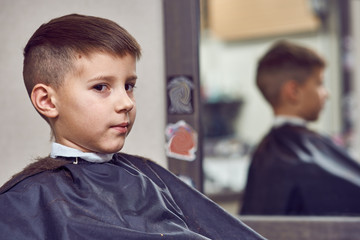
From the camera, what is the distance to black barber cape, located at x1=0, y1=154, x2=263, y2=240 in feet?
3.06

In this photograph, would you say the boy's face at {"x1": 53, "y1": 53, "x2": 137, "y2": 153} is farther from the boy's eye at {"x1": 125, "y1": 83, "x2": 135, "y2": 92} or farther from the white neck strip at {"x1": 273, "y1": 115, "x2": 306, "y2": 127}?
the white neck strip at {"x1": 273, "y1": 115, "x2": 306, "y2": 127}

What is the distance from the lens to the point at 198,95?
1.30m

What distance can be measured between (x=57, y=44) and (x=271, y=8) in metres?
3.33

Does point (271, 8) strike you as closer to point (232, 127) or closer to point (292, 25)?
point (292, 25)

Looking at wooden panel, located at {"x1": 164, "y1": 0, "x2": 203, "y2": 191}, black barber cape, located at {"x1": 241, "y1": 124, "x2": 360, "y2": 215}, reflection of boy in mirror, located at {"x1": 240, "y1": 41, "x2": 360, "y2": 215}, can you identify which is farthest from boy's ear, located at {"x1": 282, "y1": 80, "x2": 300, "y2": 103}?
wooden panel, located at {"x1": 164, "y1": 0, "x2": 203, "y2": 191}

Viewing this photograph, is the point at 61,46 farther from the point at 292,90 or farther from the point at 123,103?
the point at 292,90

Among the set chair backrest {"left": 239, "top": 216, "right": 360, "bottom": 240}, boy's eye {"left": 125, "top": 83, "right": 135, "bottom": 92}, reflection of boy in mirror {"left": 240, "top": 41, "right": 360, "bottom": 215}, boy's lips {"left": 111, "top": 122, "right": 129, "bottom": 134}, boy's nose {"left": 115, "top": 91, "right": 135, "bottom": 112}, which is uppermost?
boy's eye {"left": 125, "top": 83, "right": 135, "bottom": 92}

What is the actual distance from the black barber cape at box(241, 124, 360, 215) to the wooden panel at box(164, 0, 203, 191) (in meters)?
0.96

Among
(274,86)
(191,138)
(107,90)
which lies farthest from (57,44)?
(274,86)

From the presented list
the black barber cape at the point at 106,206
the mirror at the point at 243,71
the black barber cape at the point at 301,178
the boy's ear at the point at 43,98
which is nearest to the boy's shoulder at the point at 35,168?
the black barber cape at the point at 106,206

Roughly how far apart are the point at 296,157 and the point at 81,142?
4.62 feet

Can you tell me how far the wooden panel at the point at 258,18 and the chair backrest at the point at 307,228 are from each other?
2330 mm

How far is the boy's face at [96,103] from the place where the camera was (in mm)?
936

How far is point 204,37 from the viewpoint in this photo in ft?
14.3
